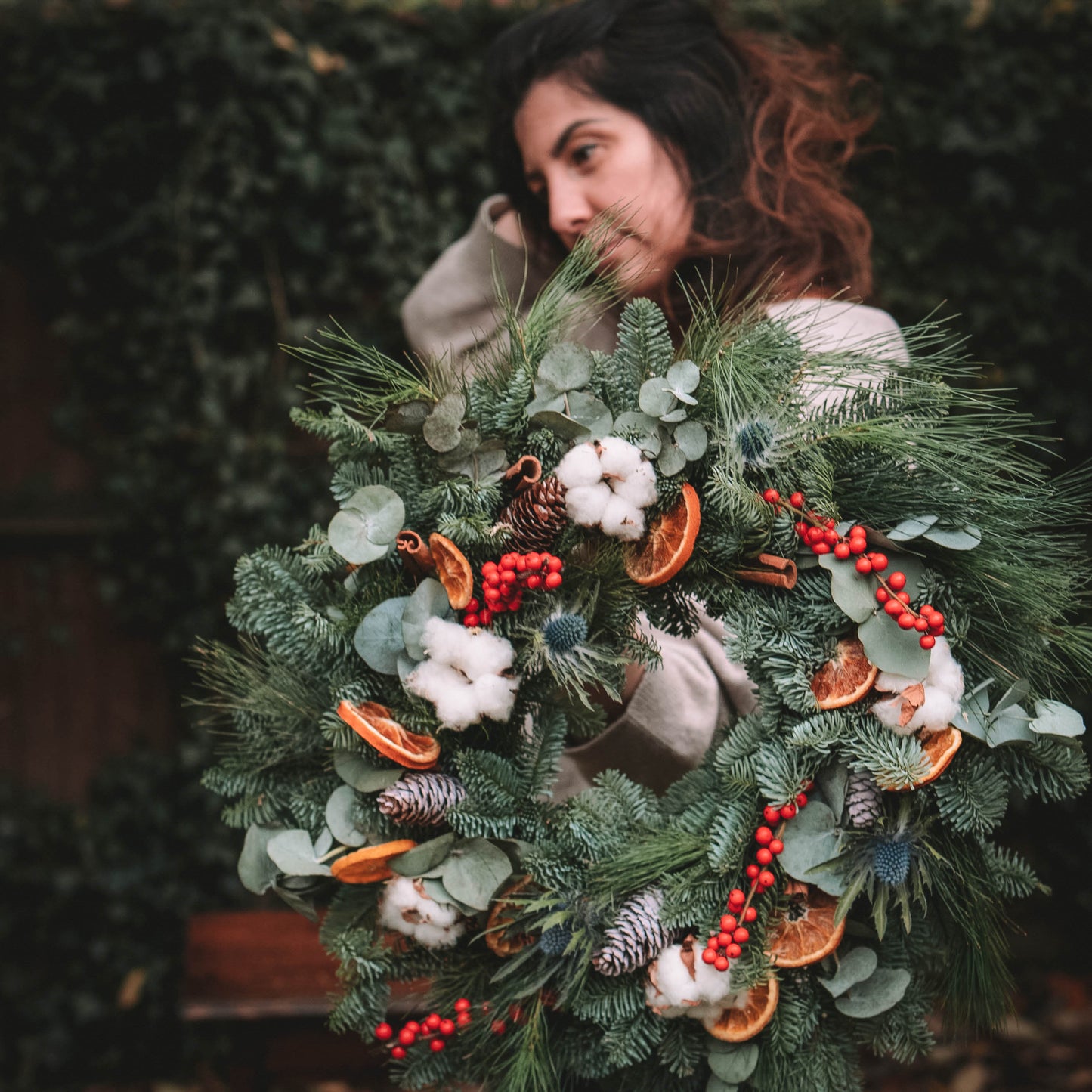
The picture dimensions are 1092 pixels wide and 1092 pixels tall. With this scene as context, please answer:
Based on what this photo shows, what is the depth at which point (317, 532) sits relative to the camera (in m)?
0.83

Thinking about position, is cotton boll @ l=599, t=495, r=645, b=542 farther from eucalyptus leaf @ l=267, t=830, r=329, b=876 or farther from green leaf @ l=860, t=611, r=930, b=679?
eucalyptus leaf @ l=267, t=830, r=329, b=876

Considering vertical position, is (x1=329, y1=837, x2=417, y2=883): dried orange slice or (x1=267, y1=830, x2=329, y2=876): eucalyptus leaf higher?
(x1=329, y1=837, x2=417, y2=883): dried orange slice

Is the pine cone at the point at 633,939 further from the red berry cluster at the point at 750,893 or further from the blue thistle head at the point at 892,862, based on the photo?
the blue thistle head at the point at 892,862

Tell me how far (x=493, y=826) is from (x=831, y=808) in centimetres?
26

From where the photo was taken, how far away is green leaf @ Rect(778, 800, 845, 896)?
73 cm

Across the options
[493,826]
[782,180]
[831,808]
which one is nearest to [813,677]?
[831,808]

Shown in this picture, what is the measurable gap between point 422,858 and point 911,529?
1.44 feet

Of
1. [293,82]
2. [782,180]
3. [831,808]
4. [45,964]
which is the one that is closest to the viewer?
[831,808]

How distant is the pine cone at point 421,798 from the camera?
727mm

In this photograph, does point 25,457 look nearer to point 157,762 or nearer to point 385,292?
point 157,762

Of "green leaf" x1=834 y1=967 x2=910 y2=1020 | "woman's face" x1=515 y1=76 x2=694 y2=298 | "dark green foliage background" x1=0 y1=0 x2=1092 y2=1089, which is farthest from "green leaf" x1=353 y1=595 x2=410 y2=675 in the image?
"dark green foliage background" x1=0 y1=0 x2=1092 y2=1089

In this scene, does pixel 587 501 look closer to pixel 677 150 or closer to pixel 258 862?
pixel 258 862

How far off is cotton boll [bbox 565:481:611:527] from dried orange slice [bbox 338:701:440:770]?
209 millimetres

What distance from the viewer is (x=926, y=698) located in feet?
2.28
